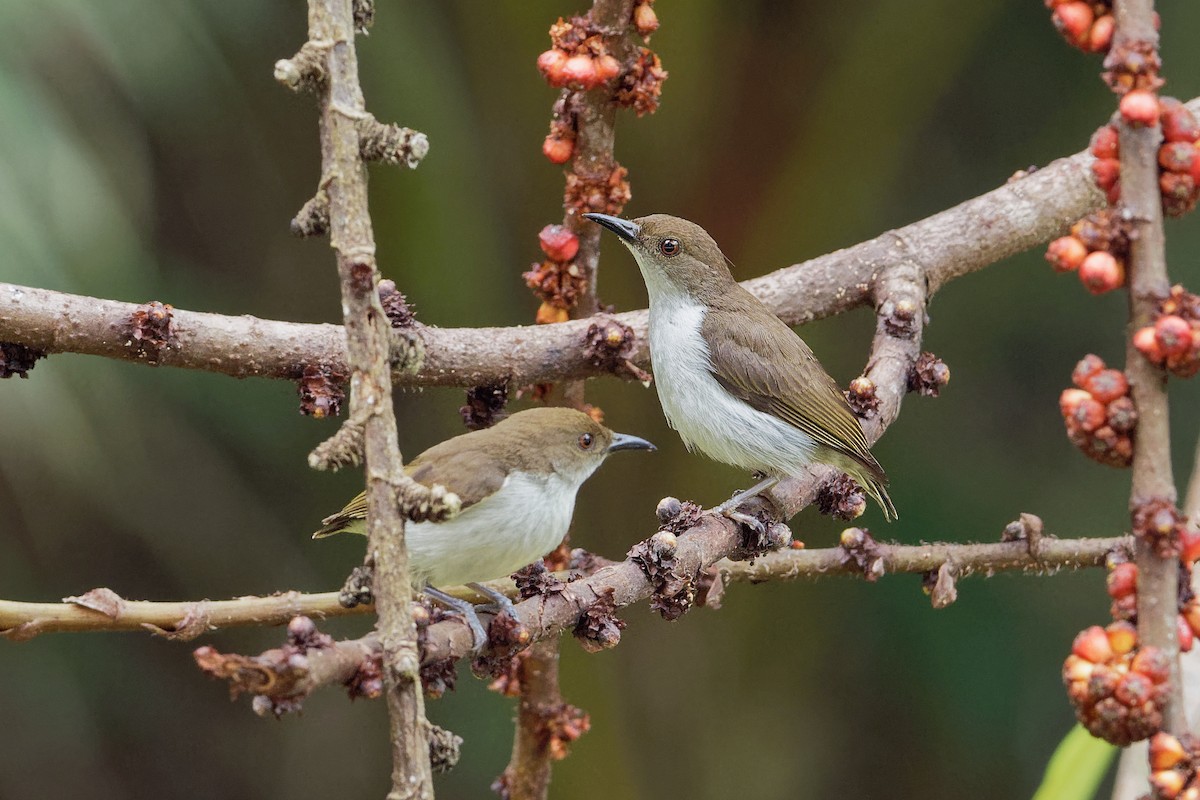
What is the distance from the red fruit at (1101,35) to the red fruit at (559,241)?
1.88m

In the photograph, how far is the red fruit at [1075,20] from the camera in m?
1.28

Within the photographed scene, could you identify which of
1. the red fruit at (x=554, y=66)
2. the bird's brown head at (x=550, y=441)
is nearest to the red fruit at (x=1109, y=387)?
the bird's brown head at (x=550, y=441)

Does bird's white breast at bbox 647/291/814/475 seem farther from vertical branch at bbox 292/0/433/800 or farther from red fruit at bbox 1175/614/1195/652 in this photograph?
vertical branch at bbox 292/0/433/800

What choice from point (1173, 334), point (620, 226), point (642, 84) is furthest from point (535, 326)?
point (1173, 334)

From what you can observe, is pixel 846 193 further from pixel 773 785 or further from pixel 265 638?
pixel 265 638

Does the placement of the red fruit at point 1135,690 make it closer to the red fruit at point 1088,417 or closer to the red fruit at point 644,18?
the red fruit at point 1088,417

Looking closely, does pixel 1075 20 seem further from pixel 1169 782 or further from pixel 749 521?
pixel 749 521

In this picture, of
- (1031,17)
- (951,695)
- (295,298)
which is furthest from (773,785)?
(1031,17)

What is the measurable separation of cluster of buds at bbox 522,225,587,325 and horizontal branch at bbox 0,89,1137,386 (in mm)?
155

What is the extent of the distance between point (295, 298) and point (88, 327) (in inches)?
105

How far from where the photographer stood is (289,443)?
5117 millimetres

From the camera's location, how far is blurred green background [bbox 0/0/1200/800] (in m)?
4.53

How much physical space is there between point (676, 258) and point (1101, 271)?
2.44 m

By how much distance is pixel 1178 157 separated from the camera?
1.24 meters
